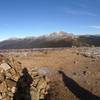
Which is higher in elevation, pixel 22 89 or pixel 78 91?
pixel 22 89

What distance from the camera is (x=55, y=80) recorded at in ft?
98.0

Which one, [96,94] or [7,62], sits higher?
[7,62]

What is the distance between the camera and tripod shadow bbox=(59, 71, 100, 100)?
22839 millimetres

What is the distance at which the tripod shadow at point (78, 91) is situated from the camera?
74.9ft

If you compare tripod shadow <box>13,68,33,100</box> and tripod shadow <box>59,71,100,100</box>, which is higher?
tripod shadow <box>13,68,33,100</box>

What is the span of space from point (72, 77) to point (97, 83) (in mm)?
4737

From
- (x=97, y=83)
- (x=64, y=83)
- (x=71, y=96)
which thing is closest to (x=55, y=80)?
(x=64, y=83)

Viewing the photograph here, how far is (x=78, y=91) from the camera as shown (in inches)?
982

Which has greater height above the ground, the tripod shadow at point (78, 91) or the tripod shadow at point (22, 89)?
the tripod shadow at point (22, 89)

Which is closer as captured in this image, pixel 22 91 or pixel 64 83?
pixel 22 91

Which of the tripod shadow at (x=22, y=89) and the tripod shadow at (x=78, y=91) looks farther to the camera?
the tripod shadow at (x=78, y=91)

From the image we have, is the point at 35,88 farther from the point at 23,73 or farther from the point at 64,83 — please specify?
the point at 64,83

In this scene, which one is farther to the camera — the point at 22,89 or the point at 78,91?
the point at 78,91

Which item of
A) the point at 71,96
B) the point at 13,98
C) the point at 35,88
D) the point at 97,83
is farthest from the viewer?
the point at 97,83
